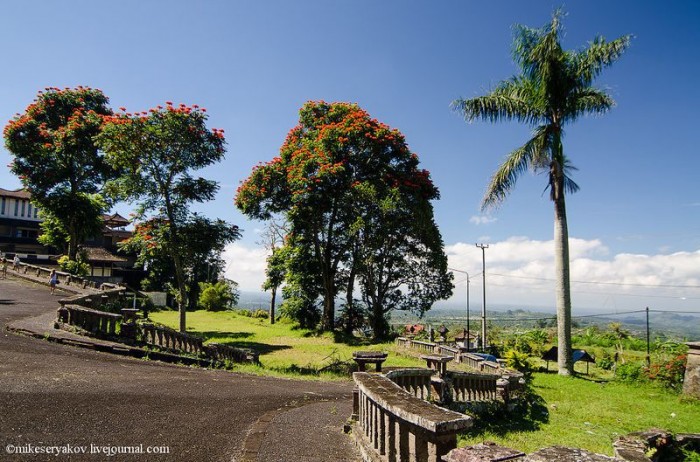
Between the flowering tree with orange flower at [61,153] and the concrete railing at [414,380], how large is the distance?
34.3 m

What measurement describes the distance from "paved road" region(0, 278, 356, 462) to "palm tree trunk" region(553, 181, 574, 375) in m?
11.8

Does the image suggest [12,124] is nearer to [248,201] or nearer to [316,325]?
[248,201]

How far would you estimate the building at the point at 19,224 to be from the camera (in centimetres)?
5075

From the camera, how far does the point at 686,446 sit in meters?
8.09

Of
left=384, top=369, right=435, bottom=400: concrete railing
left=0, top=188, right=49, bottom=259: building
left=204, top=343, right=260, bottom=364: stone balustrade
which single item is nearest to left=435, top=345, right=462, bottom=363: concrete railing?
left=204, top=343, right=260, bottom=364: stone balustrade

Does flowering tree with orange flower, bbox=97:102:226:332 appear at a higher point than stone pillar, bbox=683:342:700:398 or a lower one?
higher

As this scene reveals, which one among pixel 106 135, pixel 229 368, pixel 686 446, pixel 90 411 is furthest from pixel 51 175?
pixel 686 446

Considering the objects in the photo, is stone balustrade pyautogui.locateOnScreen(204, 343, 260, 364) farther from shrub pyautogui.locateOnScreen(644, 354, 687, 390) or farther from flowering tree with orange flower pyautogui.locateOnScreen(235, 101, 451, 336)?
shrub pyautogui.locateOnScreen(644, 354, 687, 390)

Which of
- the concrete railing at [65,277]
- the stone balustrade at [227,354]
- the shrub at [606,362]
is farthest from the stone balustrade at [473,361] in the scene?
the concrete railing at [65,277]

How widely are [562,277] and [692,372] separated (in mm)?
5526

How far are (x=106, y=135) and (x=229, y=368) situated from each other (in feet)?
51.0

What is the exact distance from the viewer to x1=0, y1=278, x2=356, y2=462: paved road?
17.8 feet

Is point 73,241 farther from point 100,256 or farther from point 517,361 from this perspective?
point 517,361

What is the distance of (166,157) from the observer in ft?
75.3
